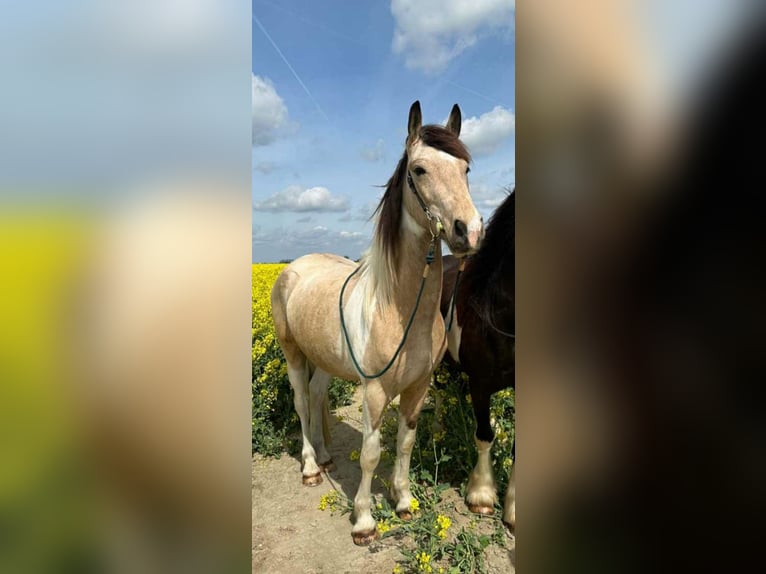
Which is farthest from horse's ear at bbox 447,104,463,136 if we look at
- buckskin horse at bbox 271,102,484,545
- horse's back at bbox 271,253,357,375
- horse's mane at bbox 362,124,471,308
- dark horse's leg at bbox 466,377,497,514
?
dark horse's leg at bbox 466,377,497,514

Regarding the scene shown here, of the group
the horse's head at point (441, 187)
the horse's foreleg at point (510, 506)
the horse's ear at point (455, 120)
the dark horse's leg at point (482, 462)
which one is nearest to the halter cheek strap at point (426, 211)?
the horse's head at point (441, 187)

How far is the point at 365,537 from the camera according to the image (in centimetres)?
275

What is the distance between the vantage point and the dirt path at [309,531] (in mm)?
2600

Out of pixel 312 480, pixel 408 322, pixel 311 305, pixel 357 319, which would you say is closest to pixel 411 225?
pixel 408 322

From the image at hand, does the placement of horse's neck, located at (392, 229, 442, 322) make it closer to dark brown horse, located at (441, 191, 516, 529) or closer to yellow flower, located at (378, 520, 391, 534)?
dark brown horse, located at (441, 191, 516, 529)

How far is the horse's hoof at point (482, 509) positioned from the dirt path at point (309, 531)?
5.0 inches

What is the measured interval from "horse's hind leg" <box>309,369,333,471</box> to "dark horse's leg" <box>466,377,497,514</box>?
59.4 inches
